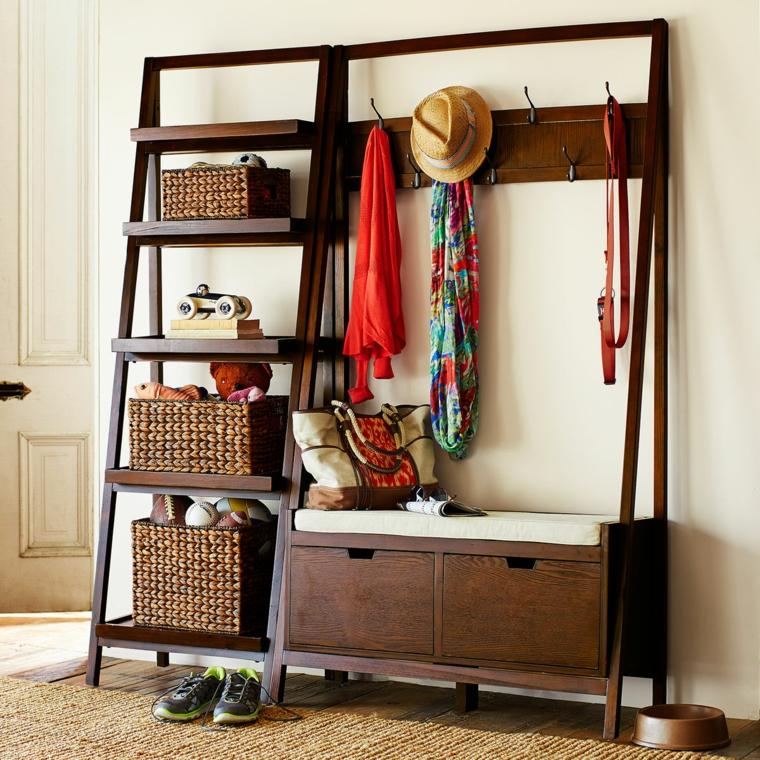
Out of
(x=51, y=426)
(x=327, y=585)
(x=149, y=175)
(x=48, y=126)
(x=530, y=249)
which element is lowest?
(x=327, y=585)

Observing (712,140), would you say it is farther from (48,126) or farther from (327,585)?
(48,126)

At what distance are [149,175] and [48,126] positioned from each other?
4.21 ft

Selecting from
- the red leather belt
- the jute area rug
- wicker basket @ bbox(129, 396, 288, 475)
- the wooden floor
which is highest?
the red leather belt

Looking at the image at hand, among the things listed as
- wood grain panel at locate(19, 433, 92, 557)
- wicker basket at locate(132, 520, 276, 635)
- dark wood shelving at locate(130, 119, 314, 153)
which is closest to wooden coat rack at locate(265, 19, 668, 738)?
wicker basket at locate(132, 520, 276, 635)

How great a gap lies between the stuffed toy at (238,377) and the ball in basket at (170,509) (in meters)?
0.36

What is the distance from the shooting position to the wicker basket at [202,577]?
11.9 feet

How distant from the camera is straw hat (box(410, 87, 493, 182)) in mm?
A: 3611

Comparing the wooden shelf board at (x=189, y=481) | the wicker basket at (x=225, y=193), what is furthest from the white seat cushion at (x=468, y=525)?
the wicker basket at (x=225, y=193)

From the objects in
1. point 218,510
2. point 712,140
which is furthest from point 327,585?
point 712,140

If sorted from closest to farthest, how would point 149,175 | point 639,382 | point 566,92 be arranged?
point 639,382
point 566,92
point 149,175

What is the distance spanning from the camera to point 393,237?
3.79 m

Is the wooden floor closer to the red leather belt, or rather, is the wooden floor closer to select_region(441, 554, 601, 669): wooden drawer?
select_region(441, 554, 601, 669): wooden drawer

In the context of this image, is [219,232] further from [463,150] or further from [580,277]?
[580,277]

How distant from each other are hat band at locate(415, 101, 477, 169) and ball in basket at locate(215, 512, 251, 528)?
1238 mm
